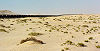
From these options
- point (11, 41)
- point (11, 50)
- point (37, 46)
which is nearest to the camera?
point (11, 50)

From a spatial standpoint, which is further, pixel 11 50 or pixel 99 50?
pixel 99 50

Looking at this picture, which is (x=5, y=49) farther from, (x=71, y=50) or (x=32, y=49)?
(x=71, y=50)

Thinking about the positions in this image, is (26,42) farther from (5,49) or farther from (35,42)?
(5,49)

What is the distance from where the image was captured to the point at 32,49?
59.5 ft

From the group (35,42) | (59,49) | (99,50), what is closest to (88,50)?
(99,50)

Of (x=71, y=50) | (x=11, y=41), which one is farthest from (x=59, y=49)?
(x=11, y=41)

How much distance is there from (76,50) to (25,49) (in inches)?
224

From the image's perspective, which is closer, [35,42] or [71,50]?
[71,50]

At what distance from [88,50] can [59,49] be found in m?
3.50

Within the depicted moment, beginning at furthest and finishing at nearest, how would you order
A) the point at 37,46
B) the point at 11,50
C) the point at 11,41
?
1. the point at 11,41
2. the point at 37,46
3. the point at 11,50

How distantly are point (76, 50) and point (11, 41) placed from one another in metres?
9.52

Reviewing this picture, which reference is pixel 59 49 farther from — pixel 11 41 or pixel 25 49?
pixel 11 41

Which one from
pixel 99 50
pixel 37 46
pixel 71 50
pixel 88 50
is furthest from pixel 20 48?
pixel 99 50

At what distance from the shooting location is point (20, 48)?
60.3ft
